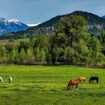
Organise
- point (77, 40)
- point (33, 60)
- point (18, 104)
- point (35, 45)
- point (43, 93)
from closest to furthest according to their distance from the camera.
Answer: point (18, 104)
point (43, 93)
point (77, 40)
point (33, 60)
point (35, 45)

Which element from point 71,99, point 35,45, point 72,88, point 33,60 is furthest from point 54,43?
point 71,99

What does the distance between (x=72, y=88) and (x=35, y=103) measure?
1346 centimetres

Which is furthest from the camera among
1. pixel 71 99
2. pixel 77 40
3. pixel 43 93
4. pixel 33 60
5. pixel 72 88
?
pixel 33 60

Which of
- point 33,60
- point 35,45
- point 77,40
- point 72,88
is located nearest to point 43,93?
point 72,88

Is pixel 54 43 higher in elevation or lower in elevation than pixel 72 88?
higher

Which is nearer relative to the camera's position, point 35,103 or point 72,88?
point 35,103

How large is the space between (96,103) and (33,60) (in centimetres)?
13860

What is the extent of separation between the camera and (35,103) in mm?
35500

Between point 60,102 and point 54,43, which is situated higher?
point 54,43

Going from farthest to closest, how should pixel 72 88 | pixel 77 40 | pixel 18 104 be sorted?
pixel 77 40
pixel 72 88
pixel 18 104

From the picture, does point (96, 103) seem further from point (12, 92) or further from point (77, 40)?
point (77, 40)

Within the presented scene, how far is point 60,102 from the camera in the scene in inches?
1430

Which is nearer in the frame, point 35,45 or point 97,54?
point 97,54

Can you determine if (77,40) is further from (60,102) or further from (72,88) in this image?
(60,102)
